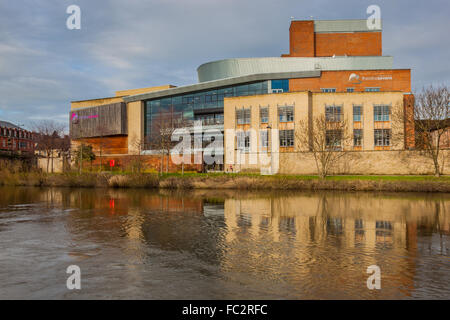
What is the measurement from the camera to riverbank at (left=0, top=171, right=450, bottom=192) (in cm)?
3162

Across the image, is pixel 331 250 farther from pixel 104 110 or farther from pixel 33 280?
pixel 104 110

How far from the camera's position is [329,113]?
50.7m

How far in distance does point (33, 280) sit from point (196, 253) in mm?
3858

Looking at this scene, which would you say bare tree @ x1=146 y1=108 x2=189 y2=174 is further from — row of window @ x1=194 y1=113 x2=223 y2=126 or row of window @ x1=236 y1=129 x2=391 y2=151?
row of window @ x1=236 y1=129 x2=391 y2=151

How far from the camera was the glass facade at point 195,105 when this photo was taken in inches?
2293

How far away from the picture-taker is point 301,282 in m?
7.43

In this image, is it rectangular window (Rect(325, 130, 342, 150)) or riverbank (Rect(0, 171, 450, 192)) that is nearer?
riverbank (Rect(0, 171, 450, 192))

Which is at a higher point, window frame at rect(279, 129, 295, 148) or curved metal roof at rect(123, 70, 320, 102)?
curved metal roof at rect(123, 70, 320, 102)

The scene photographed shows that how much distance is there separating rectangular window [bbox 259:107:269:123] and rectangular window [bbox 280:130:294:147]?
2787 millimetres

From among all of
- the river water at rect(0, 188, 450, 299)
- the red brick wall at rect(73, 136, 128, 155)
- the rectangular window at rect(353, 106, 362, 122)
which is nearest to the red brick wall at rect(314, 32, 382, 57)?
the rectangular window at rect(353, 106, 362, 122)

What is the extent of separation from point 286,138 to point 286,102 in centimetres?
484
